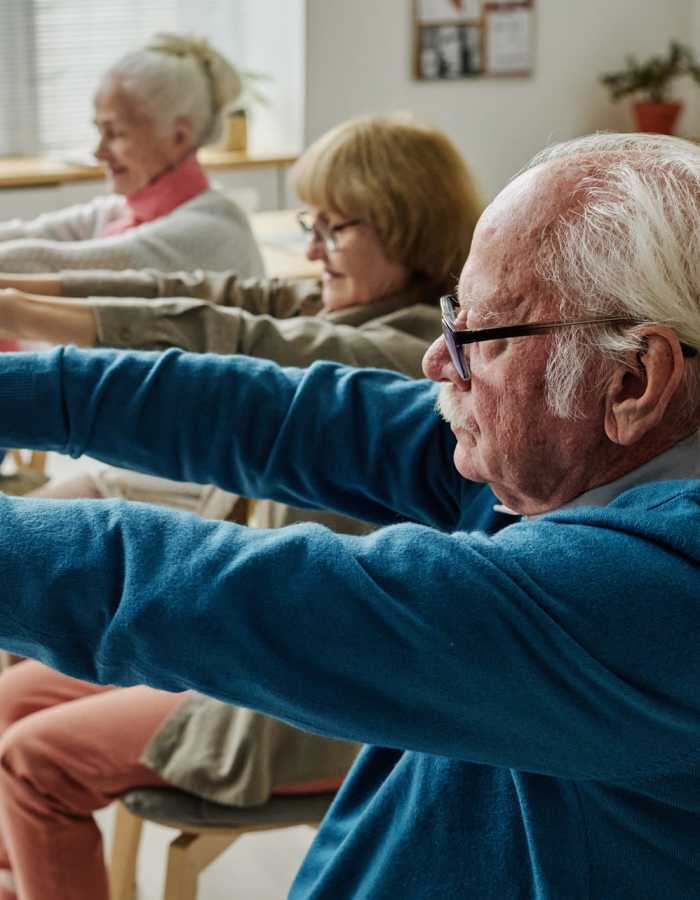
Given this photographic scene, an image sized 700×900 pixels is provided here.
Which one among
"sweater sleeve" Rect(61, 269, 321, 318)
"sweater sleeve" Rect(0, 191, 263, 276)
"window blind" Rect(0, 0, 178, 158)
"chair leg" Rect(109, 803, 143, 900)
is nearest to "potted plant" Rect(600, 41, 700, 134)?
"window blind" Rect(0, 0, 178, 158)

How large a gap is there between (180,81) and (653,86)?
436 centimetres

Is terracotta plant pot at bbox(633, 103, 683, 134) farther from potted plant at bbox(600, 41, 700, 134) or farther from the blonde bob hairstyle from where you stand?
the blonde bob hairstyle

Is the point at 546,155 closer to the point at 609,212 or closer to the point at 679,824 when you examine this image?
the point at 609,212

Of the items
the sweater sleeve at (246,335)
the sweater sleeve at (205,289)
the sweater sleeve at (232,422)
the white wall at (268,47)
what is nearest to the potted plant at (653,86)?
the white wall at (268,47)

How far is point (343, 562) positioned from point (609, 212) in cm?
30

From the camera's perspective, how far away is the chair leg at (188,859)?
158 cm

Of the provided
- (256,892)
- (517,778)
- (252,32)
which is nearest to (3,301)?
(517,778)

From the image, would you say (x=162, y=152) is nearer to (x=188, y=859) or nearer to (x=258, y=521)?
(x=258, y=521)

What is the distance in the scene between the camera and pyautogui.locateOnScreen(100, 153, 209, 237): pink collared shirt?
247 centimetres

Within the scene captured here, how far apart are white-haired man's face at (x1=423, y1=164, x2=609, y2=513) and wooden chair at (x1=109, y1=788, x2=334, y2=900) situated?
760 millimetres

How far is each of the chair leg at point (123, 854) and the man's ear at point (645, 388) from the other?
1.20 m

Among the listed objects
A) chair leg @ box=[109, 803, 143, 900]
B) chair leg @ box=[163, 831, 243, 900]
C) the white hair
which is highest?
the white hair

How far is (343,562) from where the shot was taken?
729 millimetres

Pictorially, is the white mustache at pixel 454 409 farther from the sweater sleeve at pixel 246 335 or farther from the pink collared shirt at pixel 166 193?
the pink collared shirt at pixel 166 193
